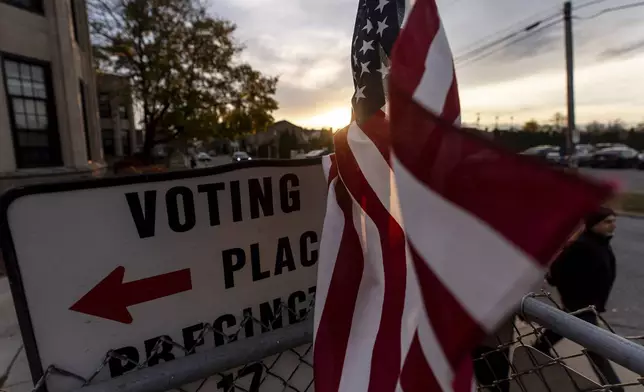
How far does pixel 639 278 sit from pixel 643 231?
13.7ft

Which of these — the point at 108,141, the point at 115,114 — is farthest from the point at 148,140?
the point at 108,141

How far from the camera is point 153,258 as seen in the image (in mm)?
1055

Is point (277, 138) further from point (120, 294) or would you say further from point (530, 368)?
point (120, 294)

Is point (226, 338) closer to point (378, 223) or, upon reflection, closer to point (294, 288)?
point (294, 288)

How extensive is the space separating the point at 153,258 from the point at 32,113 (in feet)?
38.8

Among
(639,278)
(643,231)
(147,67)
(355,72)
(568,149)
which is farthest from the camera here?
(147,67)

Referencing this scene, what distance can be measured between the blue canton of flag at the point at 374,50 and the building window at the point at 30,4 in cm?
1225

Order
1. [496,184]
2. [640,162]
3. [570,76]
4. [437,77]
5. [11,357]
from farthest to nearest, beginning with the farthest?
[640,162]
[570,76]
[11,357]
[437,77]
[496,184]

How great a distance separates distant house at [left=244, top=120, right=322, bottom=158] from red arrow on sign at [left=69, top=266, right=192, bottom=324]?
33.4 m

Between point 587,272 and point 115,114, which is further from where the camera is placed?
point 115,114

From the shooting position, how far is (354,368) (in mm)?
990

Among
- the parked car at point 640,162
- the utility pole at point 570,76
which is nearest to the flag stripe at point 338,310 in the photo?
the utility pole at point 570,76

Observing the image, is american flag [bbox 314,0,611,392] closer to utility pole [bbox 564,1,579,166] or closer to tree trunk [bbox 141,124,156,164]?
utility pole [bbox 564,1,579,166]

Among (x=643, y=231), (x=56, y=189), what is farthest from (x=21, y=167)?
(x=643, y=231)
